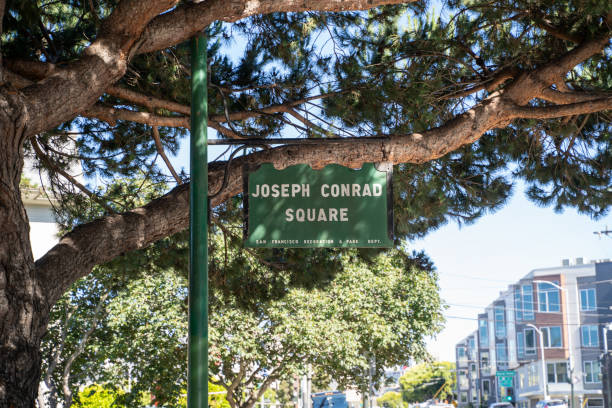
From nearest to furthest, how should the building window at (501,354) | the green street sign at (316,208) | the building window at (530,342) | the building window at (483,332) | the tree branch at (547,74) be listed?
the green street sign at (316,208) → the tree branch at (547,74) → the building window at (530,342) → the building window at (501,354) → the building window at (483,332)

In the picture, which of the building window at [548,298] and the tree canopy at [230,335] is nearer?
the tree canopy at [230,335]

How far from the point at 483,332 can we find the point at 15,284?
88.3 m

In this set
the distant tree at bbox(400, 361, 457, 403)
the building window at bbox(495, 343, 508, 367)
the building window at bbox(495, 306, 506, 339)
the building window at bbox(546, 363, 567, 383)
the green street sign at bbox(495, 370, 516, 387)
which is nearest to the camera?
the green street sign at bbox(495, 370, 516, 387)

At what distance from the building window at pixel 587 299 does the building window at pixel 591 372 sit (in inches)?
171

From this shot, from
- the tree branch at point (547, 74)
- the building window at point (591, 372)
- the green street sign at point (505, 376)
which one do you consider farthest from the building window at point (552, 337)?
the tree branch at point (547, 74)

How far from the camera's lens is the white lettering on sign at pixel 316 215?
4531 mm

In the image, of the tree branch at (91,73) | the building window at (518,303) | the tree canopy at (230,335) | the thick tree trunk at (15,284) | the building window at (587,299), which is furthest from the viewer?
the building window at (518,303)

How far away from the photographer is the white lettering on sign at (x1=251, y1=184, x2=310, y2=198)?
4.59 meters

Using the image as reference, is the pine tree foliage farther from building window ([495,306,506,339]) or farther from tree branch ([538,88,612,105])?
building window ([495,306,506,339])

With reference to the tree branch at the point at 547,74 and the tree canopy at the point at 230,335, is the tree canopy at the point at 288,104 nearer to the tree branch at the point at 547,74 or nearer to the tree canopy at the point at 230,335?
the tree branch at the point at 547,74

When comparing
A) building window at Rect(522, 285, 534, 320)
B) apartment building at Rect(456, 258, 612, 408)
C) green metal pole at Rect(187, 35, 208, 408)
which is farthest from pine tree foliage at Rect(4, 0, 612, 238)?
building window at Rect(522, 285, 534, 320)

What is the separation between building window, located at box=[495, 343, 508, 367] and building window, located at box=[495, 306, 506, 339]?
3.26 ft

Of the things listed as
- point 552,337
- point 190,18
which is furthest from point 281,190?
point 552,337

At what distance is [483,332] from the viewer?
87.8m
